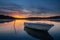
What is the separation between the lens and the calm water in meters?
1.79

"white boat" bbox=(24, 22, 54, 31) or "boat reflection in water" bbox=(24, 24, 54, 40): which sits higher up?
"white boat" bbox=(24, 22, 54, 31)

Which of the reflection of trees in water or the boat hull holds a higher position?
the boat hull

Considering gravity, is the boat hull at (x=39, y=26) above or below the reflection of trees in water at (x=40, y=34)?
above

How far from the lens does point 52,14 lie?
6.05 ft

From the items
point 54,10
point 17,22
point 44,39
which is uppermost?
point 54,10

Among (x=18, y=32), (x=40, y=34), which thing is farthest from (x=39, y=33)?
(x=18, y=32)

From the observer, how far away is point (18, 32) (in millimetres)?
1810

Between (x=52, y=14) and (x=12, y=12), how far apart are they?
17.2 inches

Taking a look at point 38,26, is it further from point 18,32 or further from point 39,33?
point 18,32

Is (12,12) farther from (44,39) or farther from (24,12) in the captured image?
(44,39)

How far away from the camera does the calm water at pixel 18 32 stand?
1.79m

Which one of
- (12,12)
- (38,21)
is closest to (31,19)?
(38,21)

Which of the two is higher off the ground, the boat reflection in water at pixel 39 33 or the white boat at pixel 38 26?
the white boat at pixel 38 26

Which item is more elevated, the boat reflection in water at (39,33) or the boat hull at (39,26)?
the boat hull at (39,26)
